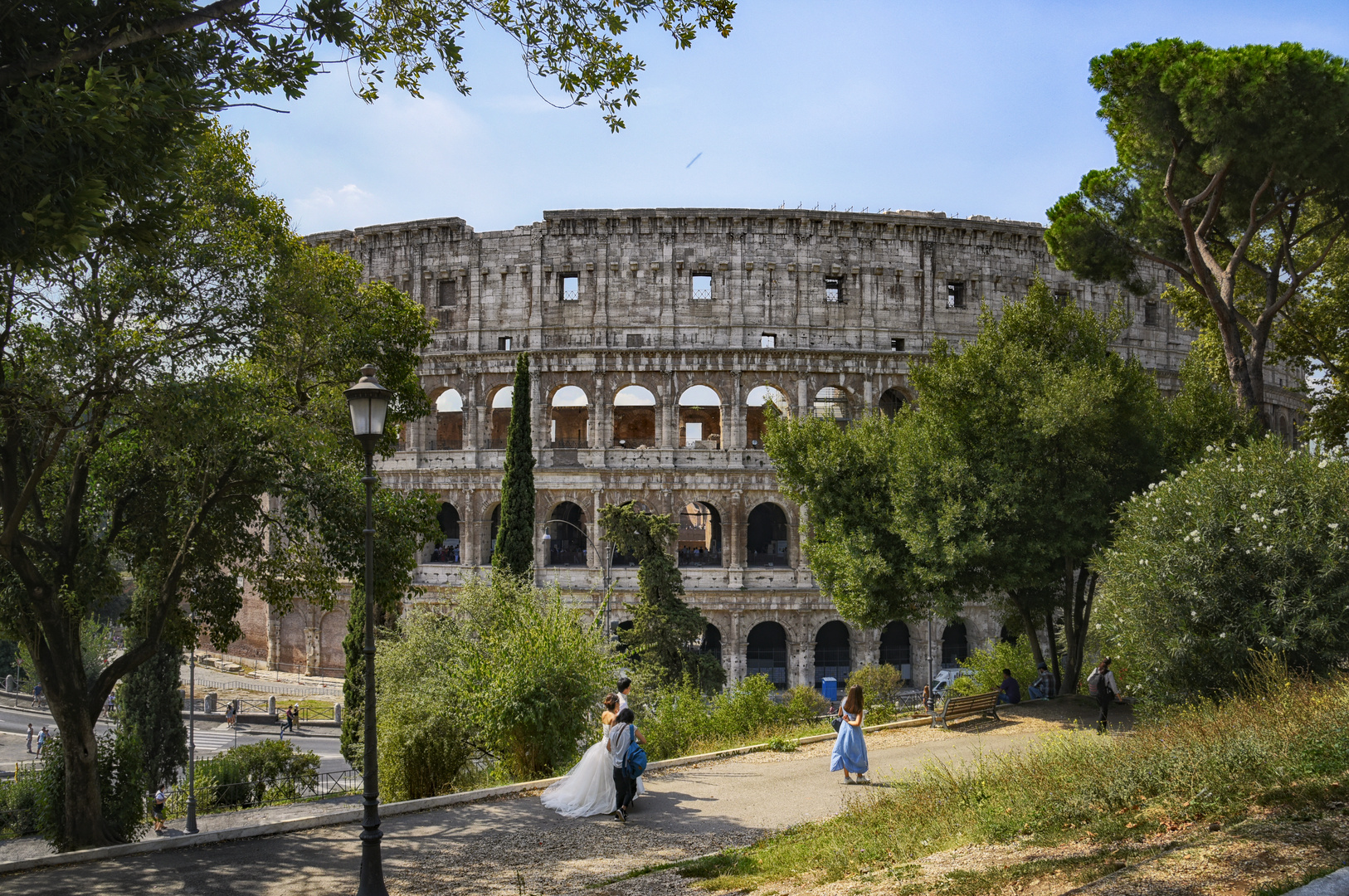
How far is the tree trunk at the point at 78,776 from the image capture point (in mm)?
9719

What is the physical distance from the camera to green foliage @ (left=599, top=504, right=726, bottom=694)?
2008cm

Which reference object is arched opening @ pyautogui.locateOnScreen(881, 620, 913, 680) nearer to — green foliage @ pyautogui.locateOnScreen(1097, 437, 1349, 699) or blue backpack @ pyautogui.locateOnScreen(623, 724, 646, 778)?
green foliage @ pyautogui.locateOnScreen(1097, 437, 1349, 699)

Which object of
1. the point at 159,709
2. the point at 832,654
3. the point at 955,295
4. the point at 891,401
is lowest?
the point at 832,654

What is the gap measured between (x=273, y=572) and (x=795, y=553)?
18.5 m

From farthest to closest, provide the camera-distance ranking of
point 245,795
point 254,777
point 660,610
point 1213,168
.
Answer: point 660,610 < point 254,777 < point 245,795 < point 1213,168

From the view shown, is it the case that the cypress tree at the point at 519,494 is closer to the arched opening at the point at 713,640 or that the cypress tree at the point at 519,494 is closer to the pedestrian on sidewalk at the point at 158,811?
the arched opening at the point at 713,640

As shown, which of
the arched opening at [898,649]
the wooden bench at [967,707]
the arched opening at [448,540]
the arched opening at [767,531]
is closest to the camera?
the wooden bench at [967,707]

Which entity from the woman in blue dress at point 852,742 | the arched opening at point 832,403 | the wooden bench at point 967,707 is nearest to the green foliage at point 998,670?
the wooden bench at point 967,707

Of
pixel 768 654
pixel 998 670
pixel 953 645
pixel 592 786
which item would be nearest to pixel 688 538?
pixel 768 654

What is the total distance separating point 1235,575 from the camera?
10.2m

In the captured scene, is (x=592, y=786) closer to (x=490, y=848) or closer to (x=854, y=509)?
(x=490, y=848)

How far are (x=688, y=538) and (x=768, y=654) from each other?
8.60 m

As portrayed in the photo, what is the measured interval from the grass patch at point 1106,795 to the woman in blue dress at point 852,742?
1.74m

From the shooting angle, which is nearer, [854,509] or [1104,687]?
[1104,687]
